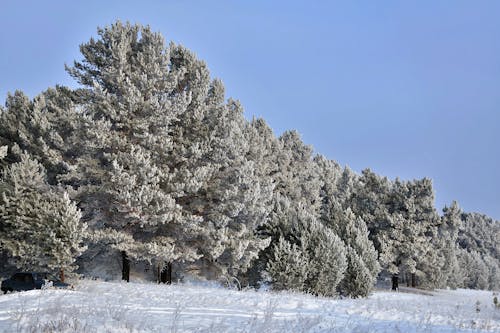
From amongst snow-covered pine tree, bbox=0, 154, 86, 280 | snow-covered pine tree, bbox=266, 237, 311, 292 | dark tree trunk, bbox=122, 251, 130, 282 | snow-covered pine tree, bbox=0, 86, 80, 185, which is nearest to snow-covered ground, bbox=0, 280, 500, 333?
snow-covered pine tree, bbox=0, 154, 86, 280

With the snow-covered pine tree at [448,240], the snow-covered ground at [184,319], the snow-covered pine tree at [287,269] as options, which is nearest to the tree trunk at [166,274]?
the snow-covered pine tree at [287,269]

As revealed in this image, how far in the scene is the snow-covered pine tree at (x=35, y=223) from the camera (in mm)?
15500

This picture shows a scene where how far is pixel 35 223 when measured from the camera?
18.3m

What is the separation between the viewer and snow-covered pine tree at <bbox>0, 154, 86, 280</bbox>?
1550 centimetres

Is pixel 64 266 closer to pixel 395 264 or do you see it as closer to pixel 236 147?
pixel 236 147

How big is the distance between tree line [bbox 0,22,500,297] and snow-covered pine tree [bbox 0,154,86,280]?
0.06 metres

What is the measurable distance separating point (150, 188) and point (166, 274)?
20.4ft

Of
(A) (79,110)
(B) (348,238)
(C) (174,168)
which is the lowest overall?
(B) (348,238)

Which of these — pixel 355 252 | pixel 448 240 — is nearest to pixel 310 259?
pixel 355 252

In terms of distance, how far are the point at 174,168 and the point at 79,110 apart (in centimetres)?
635

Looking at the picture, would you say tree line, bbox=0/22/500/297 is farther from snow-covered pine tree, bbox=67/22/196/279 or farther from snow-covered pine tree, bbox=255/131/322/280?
snow-covered pine tree, bbox=255/131/322/280

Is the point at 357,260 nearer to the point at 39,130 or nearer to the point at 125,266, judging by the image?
the point at 125,266

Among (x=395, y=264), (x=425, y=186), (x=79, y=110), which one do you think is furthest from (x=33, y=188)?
(x=425, y=186)

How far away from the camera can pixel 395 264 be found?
41656mm
